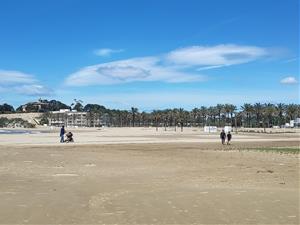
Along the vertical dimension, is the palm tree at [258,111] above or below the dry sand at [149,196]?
above

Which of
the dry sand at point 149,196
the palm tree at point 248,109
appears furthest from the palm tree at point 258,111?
the dry sand at point 149,196

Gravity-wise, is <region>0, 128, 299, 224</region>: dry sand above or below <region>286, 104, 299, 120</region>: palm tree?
below

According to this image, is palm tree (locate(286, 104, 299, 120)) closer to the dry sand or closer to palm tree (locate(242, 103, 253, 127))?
palm tree (locate(242, 103, 253, 127))

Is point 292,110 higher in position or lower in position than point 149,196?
higher

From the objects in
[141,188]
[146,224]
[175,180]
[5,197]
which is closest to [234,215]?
[146,224]

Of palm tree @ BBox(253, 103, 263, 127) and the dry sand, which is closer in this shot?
the dry sand

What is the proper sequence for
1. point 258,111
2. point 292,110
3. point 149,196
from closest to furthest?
point 149,196, point 292,110, point 258,111

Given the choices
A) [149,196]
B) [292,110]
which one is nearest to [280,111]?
[292,110]

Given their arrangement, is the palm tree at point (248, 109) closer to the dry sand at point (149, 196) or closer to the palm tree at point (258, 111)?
the palm tree at point (258, 111)

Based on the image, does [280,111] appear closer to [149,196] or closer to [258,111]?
[258,111]

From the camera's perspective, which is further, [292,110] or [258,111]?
[258,111]

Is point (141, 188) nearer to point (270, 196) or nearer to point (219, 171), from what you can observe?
point (270, 196)

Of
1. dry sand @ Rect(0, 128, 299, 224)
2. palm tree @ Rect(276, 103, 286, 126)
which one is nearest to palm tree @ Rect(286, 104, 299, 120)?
palm tree @ Rect(276, 103, 286, 126)

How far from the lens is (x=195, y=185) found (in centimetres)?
1499
